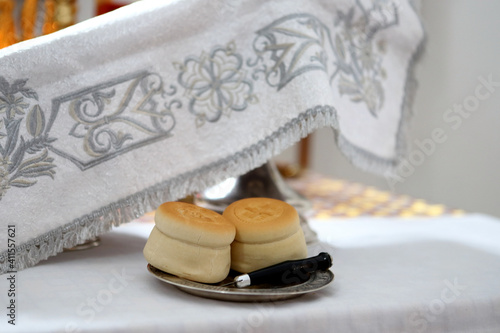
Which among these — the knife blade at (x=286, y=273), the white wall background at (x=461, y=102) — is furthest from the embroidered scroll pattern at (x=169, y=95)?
the white wall background at (x=461, y=102)

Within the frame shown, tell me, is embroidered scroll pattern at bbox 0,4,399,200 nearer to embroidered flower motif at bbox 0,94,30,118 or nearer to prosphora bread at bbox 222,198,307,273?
embroidered flower motif at bbox 0,94,30,118

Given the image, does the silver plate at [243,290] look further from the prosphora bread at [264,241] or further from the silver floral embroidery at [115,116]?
the silver floral embroidery at [115,116]

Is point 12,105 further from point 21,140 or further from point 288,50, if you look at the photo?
point 288,50

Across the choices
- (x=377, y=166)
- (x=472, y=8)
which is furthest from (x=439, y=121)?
(x=377, y=166)

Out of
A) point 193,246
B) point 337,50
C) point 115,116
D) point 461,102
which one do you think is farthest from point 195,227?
point 461,102

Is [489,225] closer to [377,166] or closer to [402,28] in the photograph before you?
[377,166]

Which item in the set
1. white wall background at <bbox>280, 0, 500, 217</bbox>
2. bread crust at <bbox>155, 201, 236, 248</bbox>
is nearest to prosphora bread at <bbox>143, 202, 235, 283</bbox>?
bread crust at <bbox>155, 201, 236, 248</bbox>
